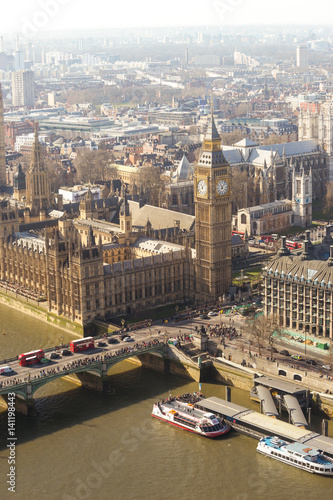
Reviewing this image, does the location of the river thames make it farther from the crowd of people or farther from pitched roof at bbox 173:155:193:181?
pitched roof at bbox 173:155:193:181

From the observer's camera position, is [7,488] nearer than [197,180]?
Yes

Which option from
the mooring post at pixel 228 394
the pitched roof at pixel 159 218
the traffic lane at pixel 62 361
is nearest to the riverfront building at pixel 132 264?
the pitched roof at pixel 159 218

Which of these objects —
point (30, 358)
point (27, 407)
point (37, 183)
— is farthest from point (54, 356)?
point (37, 183)

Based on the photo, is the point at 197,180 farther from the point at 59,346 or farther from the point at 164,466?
the point at 164,466

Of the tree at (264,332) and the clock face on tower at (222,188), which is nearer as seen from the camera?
the tree at (264,332)

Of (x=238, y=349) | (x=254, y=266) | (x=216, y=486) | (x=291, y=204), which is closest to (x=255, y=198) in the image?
(x=291, y=204)

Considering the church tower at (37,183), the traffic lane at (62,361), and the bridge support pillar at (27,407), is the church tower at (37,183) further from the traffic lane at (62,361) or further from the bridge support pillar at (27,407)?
the bridge support pillar at (27,407)

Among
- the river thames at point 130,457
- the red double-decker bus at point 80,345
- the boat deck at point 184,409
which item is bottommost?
the river thames at point 130,457
